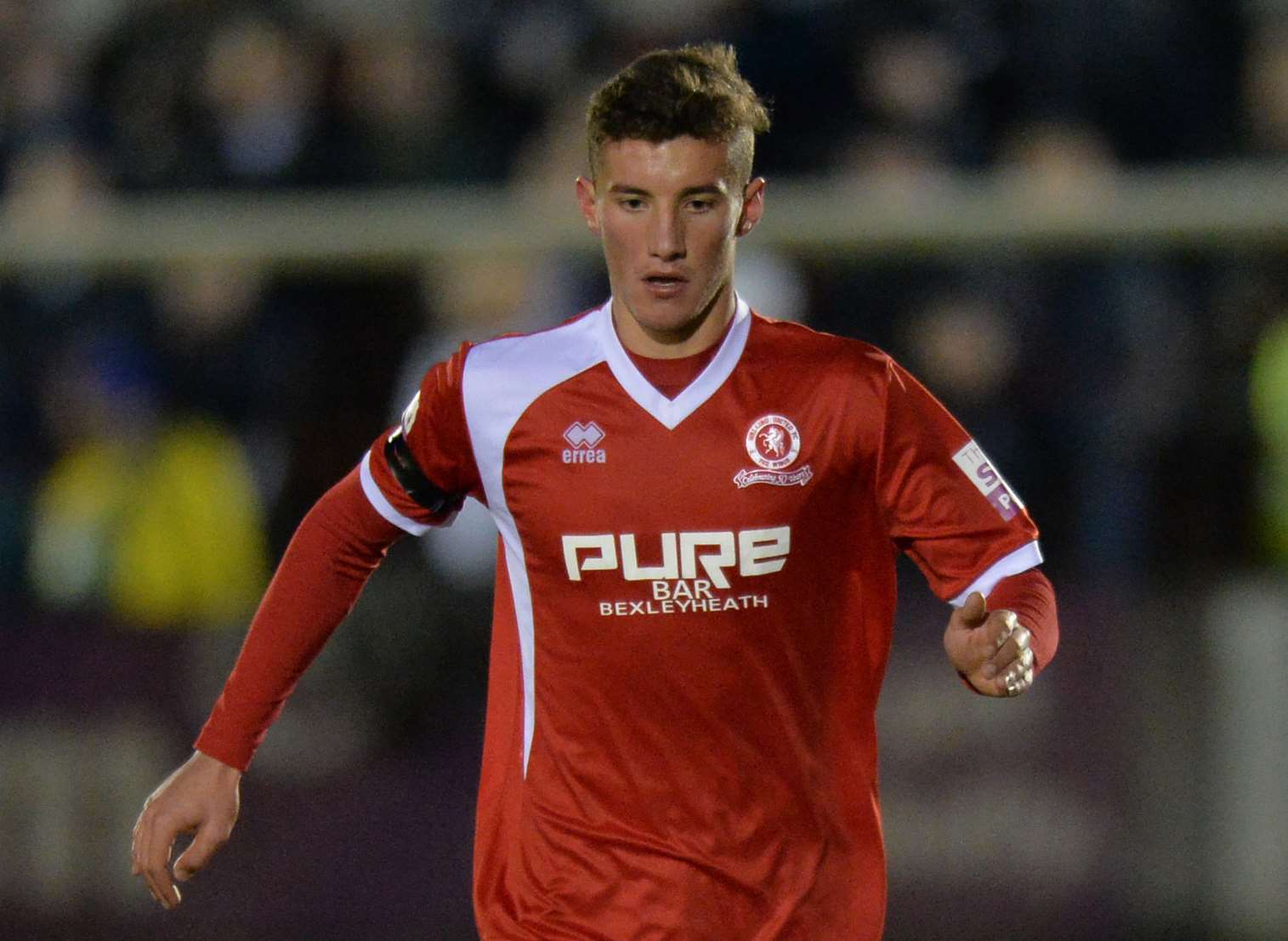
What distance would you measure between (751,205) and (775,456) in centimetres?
46

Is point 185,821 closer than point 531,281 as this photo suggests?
Yes

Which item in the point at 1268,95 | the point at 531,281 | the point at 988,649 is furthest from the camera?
the point at 1268,95

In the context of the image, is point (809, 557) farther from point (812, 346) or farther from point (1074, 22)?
point (1074, 22)

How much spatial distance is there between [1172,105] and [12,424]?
4.45m

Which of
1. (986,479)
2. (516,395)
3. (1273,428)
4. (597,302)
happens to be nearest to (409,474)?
(516,395)

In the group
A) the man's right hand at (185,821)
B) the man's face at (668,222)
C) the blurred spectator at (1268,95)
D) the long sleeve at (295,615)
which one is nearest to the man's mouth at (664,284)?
the man's face at (668,222)

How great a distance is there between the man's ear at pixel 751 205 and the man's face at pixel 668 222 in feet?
0.09

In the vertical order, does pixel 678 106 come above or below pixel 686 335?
above

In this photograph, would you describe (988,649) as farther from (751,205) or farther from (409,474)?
(409,474)

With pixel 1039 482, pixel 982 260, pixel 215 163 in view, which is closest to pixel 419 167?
pixel 215 163

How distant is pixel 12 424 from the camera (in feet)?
24.7

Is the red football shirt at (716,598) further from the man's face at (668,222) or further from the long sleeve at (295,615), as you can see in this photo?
the long sleeve at (295,615)

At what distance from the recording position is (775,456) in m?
3.60

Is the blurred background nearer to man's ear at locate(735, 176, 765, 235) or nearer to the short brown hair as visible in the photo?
man's ear at locate(735, 176, 765, 235)
